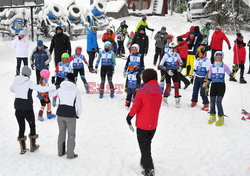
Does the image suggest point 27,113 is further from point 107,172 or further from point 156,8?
point 156,8

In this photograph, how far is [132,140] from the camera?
19.2ft

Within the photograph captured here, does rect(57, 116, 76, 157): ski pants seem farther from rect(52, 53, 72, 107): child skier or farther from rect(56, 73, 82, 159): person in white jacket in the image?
rect(52, 53, 72, 107): child skier

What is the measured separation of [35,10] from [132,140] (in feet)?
60.6

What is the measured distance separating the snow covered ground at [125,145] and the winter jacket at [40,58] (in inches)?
45.8

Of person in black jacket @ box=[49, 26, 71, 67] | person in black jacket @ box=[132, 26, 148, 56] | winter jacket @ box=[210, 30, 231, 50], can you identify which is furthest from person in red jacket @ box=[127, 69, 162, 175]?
winter jacket @ box=[210, 30, 231, 50]

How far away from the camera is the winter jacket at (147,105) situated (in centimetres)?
416

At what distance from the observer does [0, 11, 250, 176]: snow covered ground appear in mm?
4672

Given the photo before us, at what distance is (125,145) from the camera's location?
5609 millimetres

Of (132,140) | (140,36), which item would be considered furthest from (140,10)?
(132,140)

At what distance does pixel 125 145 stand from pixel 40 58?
12.4 feet

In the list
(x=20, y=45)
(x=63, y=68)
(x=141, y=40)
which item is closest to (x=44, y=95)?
(x=63, y=68)

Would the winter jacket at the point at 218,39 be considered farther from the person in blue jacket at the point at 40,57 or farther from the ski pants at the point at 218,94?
the person in blue jacket at the point at 40,57

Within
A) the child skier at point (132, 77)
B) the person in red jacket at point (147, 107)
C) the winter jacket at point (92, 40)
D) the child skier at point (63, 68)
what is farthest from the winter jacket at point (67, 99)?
the winter jacket at point (92, 40)

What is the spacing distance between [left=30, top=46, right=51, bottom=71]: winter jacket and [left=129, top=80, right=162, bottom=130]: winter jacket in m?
4.41
